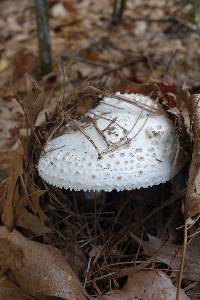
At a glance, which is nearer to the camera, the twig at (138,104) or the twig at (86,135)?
the twig at (86,135)

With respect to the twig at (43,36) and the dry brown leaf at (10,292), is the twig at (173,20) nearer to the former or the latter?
the twig at (43,36)

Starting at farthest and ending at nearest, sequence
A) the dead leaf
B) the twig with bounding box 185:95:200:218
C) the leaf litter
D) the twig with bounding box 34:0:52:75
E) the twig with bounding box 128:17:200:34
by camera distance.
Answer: the twig with bounding box 128:17:200:34 < the twig with bounding box 34:0:52:75 < the dead leaf < the leaf litter < the twig with bounding box 185:95:200:218

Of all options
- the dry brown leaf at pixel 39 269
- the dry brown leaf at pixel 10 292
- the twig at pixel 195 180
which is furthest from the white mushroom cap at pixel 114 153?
the dry brown leaf at pixel 10 292

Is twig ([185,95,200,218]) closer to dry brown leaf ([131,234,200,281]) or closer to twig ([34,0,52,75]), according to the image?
dry brown leaf ([131,234,200,281])

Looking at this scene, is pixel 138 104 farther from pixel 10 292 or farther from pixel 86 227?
pixel 10 292

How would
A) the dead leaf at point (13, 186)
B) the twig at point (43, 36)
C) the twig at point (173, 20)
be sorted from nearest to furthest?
the dead leaf at point (13, 186) → the twig at point (43, 36) → the twig at point (173, 20)

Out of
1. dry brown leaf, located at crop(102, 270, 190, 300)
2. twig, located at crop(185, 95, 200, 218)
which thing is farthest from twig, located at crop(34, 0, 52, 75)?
dry brown leaf, located at crop(102, 270, 190, 300)

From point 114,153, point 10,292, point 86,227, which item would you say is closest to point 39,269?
point 10,292
